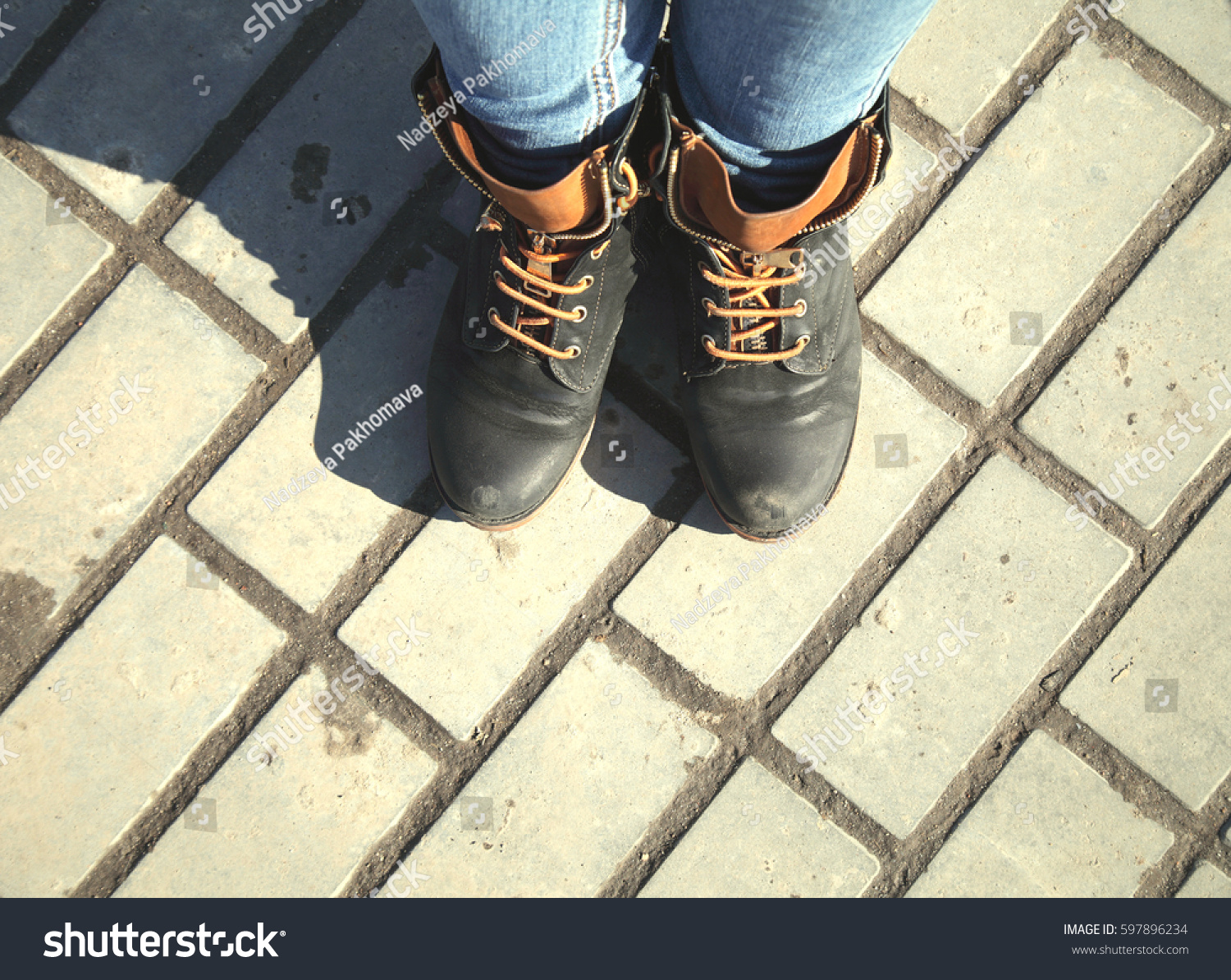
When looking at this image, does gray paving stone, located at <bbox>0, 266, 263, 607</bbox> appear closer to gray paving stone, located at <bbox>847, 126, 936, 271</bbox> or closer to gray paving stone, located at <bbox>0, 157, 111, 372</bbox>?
gray paving stone, located at <bbox>0, 157, 111, 372</bbox>

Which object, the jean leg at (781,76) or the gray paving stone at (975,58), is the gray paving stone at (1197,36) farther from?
the jean leg at (781,76)

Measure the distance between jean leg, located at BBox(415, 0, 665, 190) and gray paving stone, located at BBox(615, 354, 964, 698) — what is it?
0.99m

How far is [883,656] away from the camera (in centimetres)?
208

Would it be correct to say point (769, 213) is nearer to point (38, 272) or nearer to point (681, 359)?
point (681, 359)

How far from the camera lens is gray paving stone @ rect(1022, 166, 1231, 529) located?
210 cm

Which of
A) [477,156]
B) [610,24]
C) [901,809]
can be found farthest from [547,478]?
[901,809]

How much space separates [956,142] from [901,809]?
181 centimetres

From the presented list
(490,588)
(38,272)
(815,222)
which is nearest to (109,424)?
(38,272)

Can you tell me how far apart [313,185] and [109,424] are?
0.84 metres

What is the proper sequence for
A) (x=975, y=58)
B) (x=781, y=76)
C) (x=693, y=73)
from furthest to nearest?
(x=975, y=58) < (x=693, y=73) < (x=781, y=76)

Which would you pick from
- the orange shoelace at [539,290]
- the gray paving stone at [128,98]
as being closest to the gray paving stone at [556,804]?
the orange shoelace at [539,290]

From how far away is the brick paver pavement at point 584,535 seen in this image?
80.7 inches

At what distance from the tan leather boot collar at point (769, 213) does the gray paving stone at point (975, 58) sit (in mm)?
912

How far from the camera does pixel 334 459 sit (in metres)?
2.08
